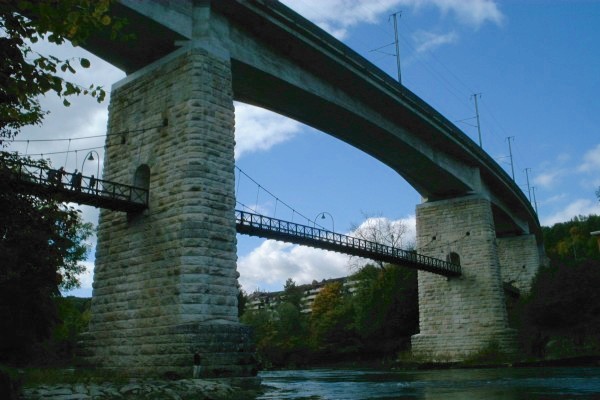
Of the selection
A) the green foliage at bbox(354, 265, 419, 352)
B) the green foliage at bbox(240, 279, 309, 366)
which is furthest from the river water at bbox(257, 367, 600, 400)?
the green foliage at bbox(240, 279, 309, 366)

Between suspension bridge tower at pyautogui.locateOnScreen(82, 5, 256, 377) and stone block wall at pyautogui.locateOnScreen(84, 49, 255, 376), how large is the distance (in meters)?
0.03

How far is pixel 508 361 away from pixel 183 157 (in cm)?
2351

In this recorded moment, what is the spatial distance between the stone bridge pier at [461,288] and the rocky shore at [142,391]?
24345mm

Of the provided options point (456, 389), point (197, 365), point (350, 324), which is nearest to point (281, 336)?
point (350, 324)

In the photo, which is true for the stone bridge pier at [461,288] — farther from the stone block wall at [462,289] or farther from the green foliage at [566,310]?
the green foliage at [566,310]

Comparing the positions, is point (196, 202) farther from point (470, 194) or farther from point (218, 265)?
point (470, 194)

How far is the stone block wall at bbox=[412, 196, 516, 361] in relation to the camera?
34531 millimetres

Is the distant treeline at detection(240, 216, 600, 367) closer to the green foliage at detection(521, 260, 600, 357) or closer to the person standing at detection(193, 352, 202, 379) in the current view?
the green foliage at detection(521, 260, 600, 357)

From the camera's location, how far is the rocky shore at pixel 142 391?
30.7 feet

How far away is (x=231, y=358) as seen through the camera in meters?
14.4

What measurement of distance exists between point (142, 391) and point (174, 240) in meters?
5.56

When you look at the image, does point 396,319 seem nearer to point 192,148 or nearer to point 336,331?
point 336,331

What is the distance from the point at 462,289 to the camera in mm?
36156

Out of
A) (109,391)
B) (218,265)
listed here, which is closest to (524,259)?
(218,265)
